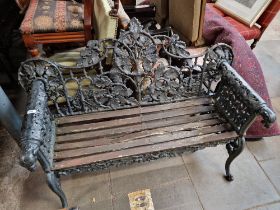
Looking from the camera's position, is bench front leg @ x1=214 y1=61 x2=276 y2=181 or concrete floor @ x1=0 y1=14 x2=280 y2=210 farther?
concrete floor @ x1=0 y1=14 x2=280 y2=210

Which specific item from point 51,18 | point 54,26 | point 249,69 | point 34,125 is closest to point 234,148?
point 249,69

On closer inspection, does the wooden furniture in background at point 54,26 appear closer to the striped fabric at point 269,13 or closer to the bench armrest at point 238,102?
the bench armrest at point 238,102

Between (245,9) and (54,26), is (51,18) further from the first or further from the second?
(245,9)

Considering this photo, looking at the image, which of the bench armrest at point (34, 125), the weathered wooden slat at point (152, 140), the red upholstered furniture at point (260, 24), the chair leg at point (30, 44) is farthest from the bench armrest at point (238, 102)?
the chair leg at point (30, 44)

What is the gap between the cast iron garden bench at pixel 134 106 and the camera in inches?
60.8

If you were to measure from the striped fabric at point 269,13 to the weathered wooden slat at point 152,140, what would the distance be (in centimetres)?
181

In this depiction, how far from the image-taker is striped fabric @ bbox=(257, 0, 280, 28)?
2.75m

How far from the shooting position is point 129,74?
1686 mm

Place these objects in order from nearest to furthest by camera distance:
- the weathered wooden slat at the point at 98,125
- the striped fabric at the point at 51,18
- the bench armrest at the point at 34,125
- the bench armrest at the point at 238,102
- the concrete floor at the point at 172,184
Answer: the bench armrest at the point at 34,125, the bench armrest at the point at 238,102, the weathered wooden slat at the point at 98,125, the concrete floor at the point at 172,184, the striped fabric at the point at 51,18

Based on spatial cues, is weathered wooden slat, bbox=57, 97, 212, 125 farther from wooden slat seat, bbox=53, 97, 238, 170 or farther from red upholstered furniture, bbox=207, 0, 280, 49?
red upholstered furniture, bbox=207, 0, 280, 49

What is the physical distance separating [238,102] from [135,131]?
733mm

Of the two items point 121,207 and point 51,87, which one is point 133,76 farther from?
point 121,207

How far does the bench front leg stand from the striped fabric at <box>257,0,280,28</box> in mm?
1543

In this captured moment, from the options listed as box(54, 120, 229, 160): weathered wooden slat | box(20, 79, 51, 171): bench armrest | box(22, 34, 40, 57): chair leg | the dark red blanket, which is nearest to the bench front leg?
box(54, 120, 229, 160): weathered wooden slat
